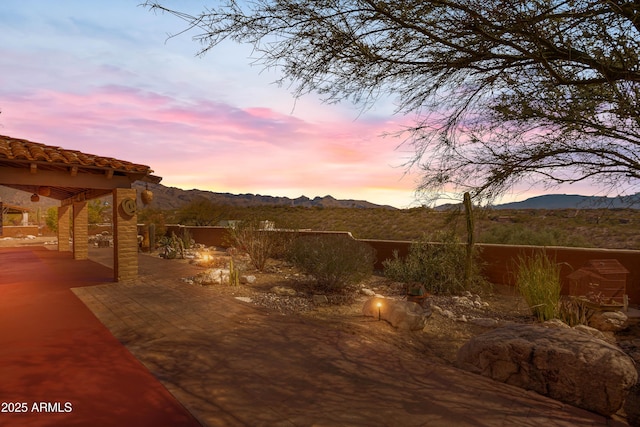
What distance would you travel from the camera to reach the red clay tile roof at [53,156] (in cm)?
848

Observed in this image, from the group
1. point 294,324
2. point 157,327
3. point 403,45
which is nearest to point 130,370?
point 157,327

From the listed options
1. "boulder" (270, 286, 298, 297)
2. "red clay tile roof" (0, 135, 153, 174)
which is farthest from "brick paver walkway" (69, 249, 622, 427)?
"red clay tile roof" (0, 135, 153, 174)

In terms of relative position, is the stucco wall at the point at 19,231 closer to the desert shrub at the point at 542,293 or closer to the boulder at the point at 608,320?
the desert shrub at the point at 542,293

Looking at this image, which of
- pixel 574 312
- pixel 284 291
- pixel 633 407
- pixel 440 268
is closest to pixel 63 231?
pixel 284 291

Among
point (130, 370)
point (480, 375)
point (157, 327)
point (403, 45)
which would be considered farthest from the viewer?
point (157, 327)

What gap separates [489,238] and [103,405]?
16353 mm

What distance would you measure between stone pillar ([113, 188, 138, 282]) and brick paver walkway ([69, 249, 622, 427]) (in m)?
3.42

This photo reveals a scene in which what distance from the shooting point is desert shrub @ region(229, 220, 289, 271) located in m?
12.6

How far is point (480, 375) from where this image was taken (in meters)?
4.67

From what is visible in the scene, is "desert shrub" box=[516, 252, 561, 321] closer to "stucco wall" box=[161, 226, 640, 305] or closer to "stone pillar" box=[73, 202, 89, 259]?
"stucco wall" box=[161, 226, 640, 305]

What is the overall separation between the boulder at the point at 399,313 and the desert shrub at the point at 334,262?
1.91 metres

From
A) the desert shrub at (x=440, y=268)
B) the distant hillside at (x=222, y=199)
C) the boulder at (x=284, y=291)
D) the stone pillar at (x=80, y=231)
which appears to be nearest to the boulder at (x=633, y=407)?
the desert shrub at (x=440, y=268)

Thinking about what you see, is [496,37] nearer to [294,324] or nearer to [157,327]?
[294,324]

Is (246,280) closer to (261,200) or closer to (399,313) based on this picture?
(399,313)
